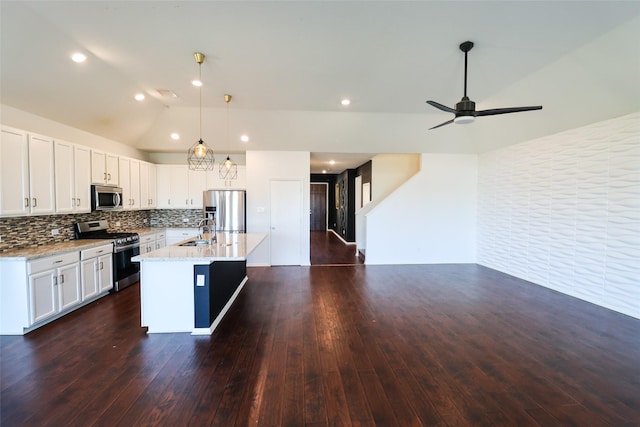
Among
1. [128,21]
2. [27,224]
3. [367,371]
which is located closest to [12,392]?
[27,224]

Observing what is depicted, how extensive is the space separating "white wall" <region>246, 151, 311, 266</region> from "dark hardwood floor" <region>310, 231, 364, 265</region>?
134 centimetres

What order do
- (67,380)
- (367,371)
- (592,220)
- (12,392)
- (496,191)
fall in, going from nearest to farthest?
(12,392) → (67,380) → (367,371) → (592,220) → (496,191)

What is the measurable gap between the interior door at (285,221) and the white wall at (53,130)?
10.4ft

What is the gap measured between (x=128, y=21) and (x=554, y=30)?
13.2 ft

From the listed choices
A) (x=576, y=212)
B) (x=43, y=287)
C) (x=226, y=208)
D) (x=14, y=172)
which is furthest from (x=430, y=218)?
(x=14, y=172)

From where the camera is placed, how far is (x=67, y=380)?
7.59ft

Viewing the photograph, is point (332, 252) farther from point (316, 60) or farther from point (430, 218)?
point (316, 60)

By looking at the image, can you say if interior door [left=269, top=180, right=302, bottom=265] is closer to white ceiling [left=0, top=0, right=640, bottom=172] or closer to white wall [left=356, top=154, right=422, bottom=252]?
white ceiling [left=0, top=0, right=640, bottom=172]

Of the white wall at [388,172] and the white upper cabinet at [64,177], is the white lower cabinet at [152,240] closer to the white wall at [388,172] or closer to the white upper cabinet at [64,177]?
Answer: the white upper cabinet at [64,177]

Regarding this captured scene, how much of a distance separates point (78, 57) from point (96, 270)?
9.18 ft

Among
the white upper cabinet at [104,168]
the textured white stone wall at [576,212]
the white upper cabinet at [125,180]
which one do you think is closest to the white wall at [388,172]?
the textured white stone wall at [576,212]

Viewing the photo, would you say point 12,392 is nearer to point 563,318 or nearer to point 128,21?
point 128,21

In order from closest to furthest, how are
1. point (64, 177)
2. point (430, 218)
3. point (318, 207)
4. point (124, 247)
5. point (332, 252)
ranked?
point (64, 177)
point (124, 247)
point (430, 218)
point (332, 252)
point (318, 207)

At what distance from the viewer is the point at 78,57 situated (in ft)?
10.3
